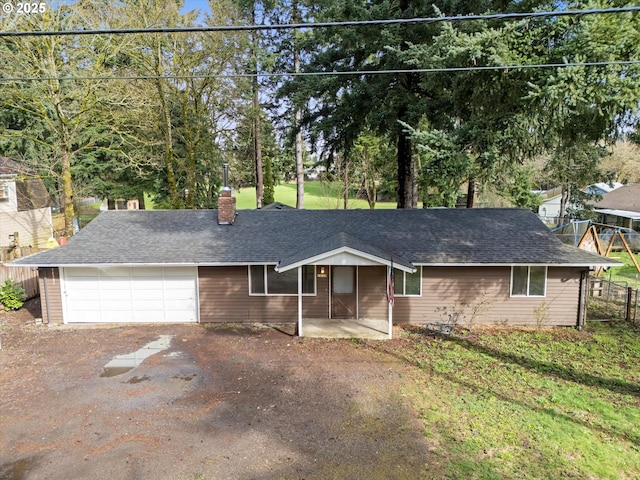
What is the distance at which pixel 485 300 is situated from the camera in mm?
13523

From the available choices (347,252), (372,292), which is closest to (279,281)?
(347,252)

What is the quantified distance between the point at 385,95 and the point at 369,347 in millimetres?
11315

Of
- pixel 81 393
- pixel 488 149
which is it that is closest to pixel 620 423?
pixel 488 149

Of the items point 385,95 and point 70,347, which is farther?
point 385,95

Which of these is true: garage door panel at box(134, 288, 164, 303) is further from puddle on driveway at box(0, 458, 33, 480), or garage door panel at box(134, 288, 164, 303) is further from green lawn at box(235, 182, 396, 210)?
green lawn at box(235, 182, 396, 210)

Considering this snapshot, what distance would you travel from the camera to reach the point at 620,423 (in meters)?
7.96

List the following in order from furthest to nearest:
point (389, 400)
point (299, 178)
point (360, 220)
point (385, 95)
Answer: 1. point (299, 178)
2. point (385, 95)
3. point (360, 220)
4. point (389, 400)

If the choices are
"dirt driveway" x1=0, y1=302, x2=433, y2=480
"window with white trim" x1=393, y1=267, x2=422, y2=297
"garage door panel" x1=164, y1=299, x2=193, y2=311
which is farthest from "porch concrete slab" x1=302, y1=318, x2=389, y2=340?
"garage door panel" x1=164, y1=299, x2=193, y2=311

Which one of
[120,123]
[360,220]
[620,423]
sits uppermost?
[120,123]

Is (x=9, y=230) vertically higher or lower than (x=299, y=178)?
lower

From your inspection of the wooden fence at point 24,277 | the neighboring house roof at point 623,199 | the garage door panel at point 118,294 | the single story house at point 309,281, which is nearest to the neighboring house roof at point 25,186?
the wooden fence at point 24,277

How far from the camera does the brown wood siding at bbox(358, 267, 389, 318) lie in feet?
44.5

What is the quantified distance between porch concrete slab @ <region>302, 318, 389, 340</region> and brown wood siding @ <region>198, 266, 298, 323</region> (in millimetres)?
821

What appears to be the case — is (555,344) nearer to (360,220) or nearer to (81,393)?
(360,220)
